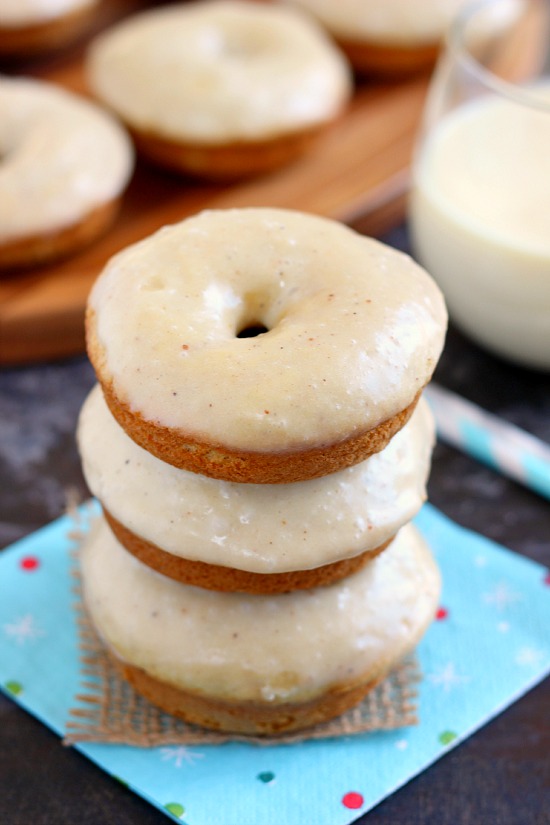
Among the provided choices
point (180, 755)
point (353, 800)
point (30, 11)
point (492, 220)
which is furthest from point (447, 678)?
point (30, 11)

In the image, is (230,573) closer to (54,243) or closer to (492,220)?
(492,220)

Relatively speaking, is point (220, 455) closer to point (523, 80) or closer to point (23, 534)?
point (23, 534)

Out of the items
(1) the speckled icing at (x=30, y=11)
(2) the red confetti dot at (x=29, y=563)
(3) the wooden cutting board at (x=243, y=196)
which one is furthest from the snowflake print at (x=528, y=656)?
(1) the speckled icing at (x=30, y=11)

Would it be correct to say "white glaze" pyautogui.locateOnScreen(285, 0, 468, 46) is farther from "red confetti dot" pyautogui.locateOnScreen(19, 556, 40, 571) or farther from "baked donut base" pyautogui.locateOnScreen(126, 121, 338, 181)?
"red confetti dot" pyautogui.locateOnScreen(19, 556, 40, 571)

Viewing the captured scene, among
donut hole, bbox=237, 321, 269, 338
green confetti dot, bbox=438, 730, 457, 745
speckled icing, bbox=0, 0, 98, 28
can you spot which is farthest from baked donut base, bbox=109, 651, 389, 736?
speckled icing, bbox=0, 0, 98, 28

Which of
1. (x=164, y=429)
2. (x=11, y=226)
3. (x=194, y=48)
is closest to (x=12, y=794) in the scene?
(x=164, y=429)
